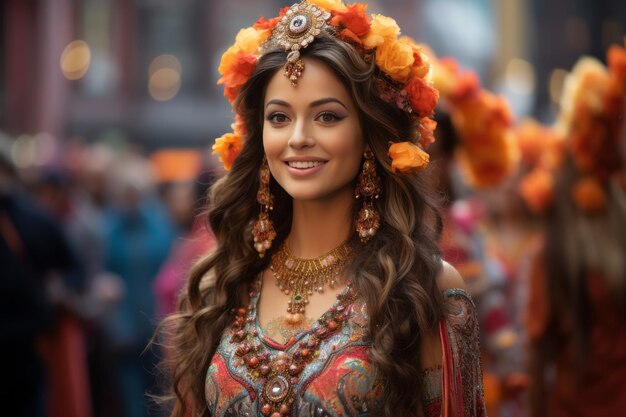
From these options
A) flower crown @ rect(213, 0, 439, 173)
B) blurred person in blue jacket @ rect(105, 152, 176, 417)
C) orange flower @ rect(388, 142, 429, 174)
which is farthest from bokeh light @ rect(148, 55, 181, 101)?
orange flower @ rect(388, 142, 429, 174)

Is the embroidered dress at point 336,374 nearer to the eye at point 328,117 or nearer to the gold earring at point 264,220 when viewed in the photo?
the gold earring at point 264,220

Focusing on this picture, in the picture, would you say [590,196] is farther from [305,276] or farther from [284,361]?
[284,361]

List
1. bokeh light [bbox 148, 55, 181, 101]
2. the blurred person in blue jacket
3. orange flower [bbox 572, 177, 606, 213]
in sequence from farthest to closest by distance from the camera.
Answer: bokeh light [bbox 148, 55, 181, 101] → the blurred person in blue jacket → orange flower [bbox 572, 177, 606, 213]

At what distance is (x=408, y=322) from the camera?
10.5 ft

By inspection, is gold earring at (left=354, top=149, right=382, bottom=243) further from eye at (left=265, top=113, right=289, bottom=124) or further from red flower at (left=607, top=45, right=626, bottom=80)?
red flower at (left=607, top=45, right=626, bottom=80)

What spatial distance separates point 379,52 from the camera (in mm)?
3346

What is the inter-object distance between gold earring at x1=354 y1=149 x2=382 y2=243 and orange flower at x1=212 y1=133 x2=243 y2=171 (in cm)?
48

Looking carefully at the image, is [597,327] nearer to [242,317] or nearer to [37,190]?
[242,317]

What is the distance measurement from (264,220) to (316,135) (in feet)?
1.40

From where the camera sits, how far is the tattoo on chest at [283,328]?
132 inches

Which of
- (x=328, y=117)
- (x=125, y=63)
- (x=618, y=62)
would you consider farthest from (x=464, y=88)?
(x=125, y=63)

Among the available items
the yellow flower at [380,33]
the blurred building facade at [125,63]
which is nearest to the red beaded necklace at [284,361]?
the yellow flower at [380,33]

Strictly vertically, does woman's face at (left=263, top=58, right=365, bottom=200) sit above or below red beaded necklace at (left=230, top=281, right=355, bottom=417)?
above

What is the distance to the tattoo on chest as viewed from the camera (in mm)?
3350
